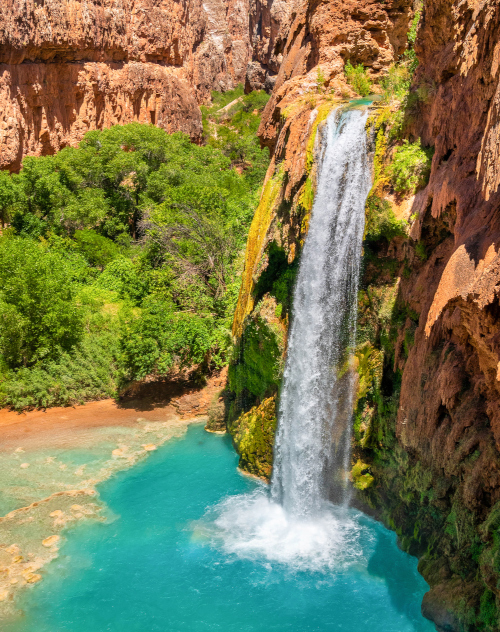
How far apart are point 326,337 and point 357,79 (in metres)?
8.77

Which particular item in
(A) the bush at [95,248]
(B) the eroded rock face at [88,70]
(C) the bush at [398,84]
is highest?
(B) the eroded rock face at [88,70]

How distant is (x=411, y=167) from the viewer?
33.6 feet

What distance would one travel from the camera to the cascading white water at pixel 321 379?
11281 millimetres

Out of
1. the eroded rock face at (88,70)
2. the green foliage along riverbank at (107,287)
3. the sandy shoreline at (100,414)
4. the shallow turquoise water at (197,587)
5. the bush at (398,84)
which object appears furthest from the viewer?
the eroded rock face at (88,70)

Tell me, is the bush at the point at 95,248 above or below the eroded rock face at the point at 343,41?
below

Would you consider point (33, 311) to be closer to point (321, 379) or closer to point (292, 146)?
point (292, 146)

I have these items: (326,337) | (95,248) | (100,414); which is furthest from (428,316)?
(95,248)

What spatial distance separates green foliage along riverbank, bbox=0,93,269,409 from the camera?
17578 millimetres

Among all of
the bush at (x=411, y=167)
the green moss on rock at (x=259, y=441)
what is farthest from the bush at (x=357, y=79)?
the green moss on rock at (x=259, y=441)

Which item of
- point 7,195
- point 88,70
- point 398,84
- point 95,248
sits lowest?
point 95,248

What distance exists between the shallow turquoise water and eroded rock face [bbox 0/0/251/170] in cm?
2717

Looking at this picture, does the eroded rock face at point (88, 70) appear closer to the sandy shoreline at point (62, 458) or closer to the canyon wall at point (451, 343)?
the sandy shoreline at point (62, 458)

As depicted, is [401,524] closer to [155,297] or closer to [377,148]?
[377,148]

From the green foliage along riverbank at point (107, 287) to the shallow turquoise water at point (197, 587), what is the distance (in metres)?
6.74
